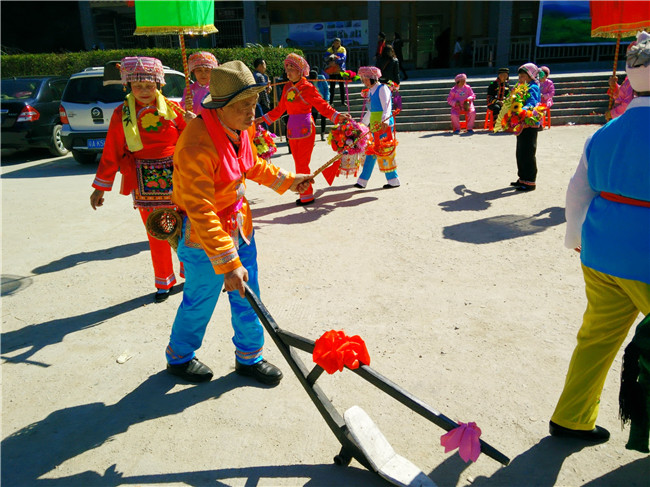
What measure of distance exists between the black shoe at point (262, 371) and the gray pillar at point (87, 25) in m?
21.2

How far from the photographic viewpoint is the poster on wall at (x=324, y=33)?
67.7ft

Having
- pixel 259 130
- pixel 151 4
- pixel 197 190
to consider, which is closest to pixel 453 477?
pixel 197 190

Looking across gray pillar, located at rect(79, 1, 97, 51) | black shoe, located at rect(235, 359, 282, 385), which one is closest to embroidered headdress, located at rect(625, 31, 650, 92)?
black shoe, located at rect(235, 359, 282, 385)

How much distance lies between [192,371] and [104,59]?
16.4m

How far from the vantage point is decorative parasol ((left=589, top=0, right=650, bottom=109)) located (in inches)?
245

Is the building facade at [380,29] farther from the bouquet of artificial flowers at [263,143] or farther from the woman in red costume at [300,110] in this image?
the bouquet of artificial flowers at [263,143]

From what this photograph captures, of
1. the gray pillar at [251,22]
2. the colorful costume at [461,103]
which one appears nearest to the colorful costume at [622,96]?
the colorful costume at [461,103]

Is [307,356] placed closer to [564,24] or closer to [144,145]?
[144,145]

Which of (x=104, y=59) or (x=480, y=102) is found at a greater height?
(x=104, y=59)

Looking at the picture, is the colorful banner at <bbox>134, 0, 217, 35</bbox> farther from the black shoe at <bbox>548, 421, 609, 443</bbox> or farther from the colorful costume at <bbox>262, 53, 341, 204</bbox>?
the black shoe at <bbox>548, 421, 609, 443</bbox>

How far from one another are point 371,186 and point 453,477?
245 inches

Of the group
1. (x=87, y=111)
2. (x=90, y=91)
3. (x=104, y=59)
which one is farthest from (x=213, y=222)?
(x=104, y=59)

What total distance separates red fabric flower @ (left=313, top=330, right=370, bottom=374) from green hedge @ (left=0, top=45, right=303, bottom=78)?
48.2 ft

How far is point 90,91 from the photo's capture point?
35.0 ft
